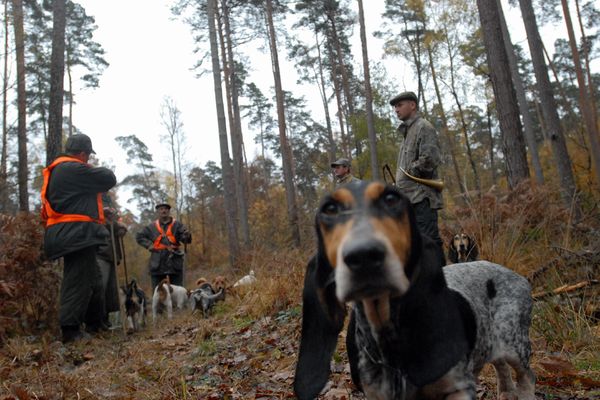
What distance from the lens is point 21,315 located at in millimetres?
7180

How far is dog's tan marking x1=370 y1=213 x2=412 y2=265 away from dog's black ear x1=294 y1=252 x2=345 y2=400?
36 centimetres

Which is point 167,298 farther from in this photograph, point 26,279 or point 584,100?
point 584,100

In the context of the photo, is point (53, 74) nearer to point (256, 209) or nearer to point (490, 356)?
point (490, 356)

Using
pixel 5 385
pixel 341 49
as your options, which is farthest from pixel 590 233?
pixel 341 49

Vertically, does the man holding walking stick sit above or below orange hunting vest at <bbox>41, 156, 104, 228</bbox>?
below

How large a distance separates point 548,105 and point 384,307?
14.6m

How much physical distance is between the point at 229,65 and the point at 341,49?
30.4ft

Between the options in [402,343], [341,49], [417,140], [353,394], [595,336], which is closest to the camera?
[402,343]

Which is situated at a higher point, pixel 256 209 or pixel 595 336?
pixel 256 209

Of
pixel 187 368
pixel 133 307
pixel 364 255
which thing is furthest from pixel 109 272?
pixel 364 255

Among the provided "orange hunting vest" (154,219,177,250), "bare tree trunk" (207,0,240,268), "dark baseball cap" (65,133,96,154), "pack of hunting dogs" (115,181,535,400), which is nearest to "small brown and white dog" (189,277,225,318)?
"orange hunting vest" (154,219,177,250)

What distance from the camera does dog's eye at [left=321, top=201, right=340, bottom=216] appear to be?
Answer: 2215mm

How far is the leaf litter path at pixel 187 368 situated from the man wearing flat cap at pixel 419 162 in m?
1.96

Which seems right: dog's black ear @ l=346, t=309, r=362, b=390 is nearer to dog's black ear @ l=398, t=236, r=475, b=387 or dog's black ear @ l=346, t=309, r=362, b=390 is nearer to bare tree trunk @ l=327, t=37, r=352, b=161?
dog's black ear @ l=398, t=236, r=475, b=387
